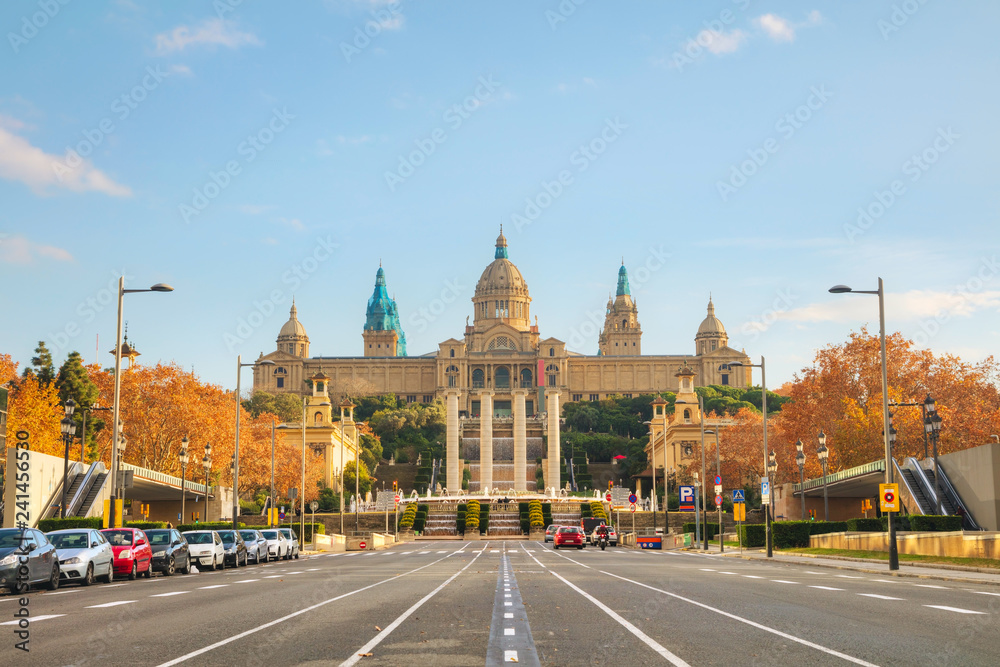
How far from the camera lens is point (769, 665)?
10.8 m

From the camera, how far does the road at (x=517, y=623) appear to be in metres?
11.6

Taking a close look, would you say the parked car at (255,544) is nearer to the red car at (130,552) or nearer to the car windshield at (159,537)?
the car windshield at (159,537)

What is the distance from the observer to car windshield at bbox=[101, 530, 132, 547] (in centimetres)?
2941

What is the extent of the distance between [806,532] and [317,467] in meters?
61.7

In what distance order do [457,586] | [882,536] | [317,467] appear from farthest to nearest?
[317,467]
[882,536]
[457,586]

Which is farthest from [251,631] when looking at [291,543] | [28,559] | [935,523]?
[935,523]

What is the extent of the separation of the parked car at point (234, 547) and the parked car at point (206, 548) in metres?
0.94

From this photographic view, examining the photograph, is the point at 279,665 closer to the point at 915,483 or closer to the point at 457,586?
the point at 457,586

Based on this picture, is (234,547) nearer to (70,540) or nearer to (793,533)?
(70,540)

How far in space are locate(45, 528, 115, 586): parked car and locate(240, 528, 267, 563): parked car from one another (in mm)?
12705

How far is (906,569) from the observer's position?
3062cm

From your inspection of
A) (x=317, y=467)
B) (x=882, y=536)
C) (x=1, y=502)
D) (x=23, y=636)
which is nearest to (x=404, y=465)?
(x=317, y=467)

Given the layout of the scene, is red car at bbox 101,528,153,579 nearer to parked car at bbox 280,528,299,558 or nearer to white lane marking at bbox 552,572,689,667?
white lane marking at bbox 552,572,689,667

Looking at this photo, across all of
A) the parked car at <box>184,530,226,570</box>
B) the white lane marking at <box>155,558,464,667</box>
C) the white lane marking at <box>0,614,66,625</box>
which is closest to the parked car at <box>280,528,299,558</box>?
the parked car at <box>184,530,226,570</box>
